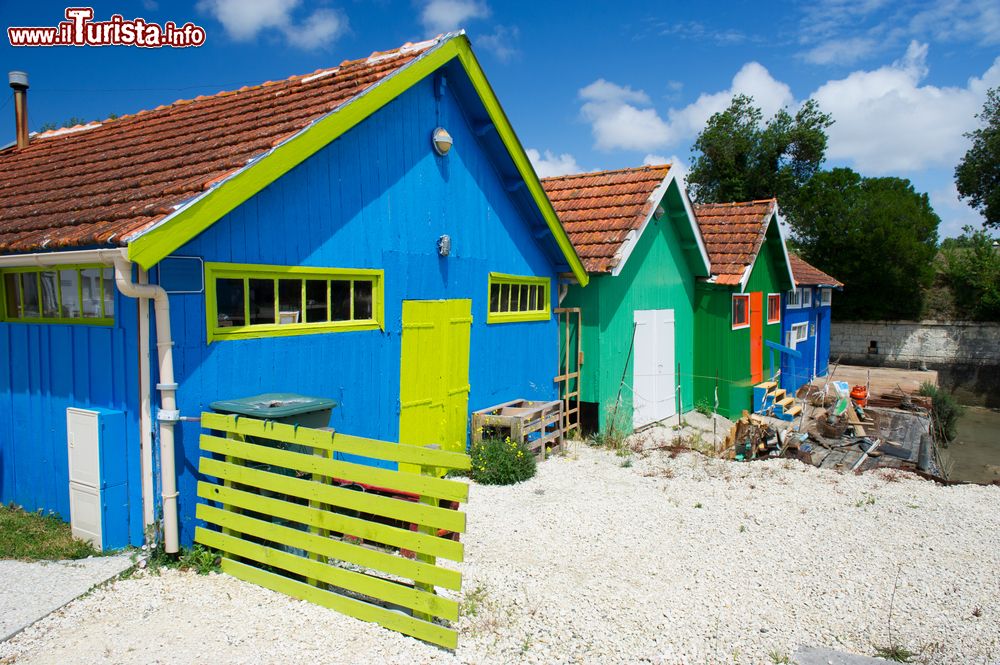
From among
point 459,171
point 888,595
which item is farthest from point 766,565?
point 459,171

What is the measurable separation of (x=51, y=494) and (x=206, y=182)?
3.39 metres

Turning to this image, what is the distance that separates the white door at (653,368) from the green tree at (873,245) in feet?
63.0

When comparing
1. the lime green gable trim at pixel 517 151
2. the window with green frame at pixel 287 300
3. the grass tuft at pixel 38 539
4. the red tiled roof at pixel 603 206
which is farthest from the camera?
the red tiled roof at pixel 603 206

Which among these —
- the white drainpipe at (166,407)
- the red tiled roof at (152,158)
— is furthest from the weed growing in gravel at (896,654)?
the red tiled roof at (152,158)

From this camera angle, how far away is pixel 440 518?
4.26 meters

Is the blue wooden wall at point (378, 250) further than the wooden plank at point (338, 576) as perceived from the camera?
Yes

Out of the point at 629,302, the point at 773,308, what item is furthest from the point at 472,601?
the point at 773,308

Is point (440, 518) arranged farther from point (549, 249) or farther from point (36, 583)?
point (549, 249)

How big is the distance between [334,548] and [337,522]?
7.0 inches

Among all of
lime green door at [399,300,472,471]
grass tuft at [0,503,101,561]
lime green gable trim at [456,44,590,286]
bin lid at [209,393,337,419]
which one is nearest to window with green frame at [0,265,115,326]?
bin lid at [209,393,337,419]

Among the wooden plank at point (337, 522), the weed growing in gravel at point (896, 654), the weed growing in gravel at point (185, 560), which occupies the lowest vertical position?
the weed growing in gravel at point (896, 654)

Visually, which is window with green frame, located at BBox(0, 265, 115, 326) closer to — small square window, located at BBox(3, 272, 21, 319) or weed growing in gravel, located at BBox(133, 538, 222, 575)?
small square window, located at BBox(3, 272, 21, 319)

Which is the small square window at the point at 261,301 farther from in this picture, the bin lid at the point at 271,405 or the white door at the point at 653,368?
the white door at the point at 653,368

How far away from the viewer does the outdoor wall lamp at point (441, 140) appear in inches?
329
